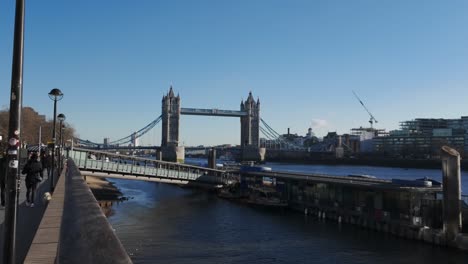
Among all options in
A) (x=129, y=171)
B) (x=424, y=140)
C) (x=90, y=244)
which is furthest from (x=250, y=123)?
(x=90, y=244)

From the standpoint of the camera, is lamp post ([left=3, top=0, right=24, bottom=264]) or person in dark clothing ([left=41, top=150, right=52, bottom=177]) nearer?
lamp post ([left=3, top=0, right=24, bottom=264])

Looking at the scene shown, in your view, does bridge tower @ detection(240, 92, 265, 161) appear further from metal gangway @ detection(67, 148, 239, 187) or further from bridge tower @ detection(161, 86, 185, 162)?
metal gangway @ detection(67, 148, 239, 187)

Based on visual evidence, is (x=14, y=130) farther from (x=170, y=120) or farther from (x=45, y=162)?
(x=170, y=120)

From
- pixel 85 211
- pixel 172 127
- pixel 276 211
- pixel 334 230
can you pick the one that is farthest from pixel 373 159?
pixel 85 211

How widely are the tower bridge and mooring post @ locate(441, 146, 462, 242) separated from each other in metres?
121

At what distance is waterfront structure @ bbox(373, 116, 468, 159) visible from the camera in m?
163

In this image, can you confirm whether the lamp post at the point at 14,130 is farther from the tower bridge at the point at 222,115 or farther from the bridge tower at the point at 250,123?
the bridge tower at the point at 250,123

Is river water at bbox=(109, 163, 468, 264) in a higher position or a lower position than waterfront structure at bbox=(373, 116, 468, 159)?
lower

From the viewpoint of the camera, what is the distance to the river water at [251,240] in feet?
88.7

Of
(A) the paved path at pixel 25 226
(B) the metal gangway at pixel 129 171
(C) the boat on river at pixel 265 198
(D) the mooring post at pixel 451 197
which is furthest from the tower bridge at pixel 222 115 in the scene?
(A) the paved path at pixel 25 226

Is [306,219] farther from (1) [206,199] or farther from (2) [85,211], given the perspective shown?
(2) [85,211]

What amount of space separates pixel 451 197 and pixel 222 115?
152 m

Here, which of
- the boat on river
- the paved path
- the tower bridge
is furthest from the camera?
the tower bridge

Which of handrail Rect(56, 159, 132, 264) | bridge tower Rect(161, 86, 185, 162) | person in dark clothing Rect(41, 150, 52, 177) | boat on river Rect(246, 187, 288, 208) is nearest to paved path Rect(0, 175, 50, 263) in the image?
handrail Rect(56, 159, 132, 264)
